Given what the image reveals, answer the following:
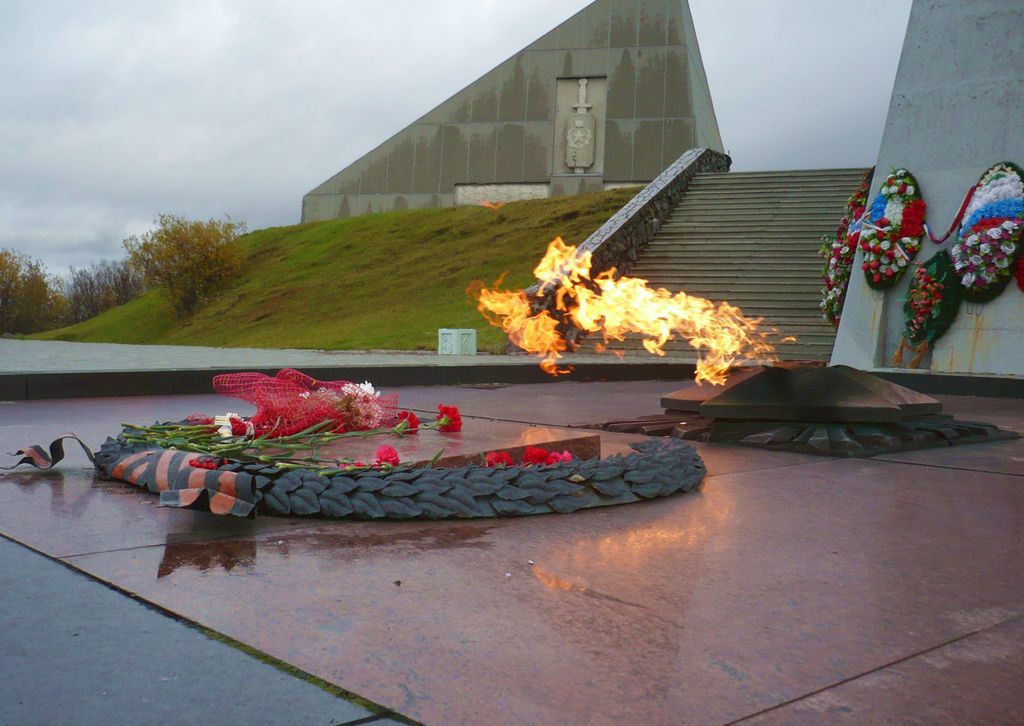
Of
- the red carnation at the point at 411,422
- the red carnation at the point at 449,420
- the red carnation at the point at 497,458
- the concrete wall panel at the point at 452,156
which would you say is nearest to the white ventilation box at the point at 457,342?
the red carnation at the point at 411,422

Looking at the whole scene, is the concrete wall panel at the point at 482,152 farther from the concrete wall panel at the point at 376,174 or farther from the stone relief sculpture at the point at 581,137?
the concrete wall panel at the point at 376,174

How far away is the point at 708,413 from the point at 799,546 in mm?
2766

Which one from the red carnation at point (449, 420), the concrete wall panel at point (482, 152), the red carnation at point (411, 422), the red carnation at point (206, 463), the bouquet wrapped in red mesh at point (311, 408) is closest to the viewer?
the red carnation at point (206, 463)

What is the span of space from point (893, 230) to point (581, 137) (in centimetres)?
2032

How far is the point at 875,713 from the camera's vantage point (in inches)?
63.3

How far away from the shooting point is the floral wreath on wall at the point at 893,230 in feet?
38.7

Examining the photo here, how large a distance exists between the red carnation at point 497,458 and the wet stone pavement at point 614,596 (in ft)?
1.76

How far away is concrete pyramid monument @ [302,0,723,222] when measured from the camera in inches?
1204

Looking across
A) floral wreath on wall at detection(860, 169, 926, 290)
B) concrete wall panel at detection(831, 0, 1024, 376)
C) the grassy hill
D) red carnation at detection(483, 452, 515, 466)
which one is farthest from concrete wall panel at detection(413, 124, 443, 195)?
red carnation at detection(483, 452, 515, 466)

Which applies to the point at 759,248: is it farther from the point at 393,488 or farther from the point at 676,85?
the point at 393,488

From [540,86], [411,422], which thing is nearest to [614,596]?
[411,422]

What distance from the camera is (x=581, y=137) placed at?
3116 centimetres

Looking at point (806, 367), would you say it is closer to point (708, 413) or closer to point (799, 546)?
point (708, 413)

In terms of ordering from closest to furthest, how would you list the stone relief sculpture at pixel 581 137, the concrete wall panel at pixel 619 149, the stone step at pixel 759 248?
1. the stone step at pixel 759 248
2. the concrete wall panel at pixel 619 149
3. the stone relief sculpture at pixel 581 137
